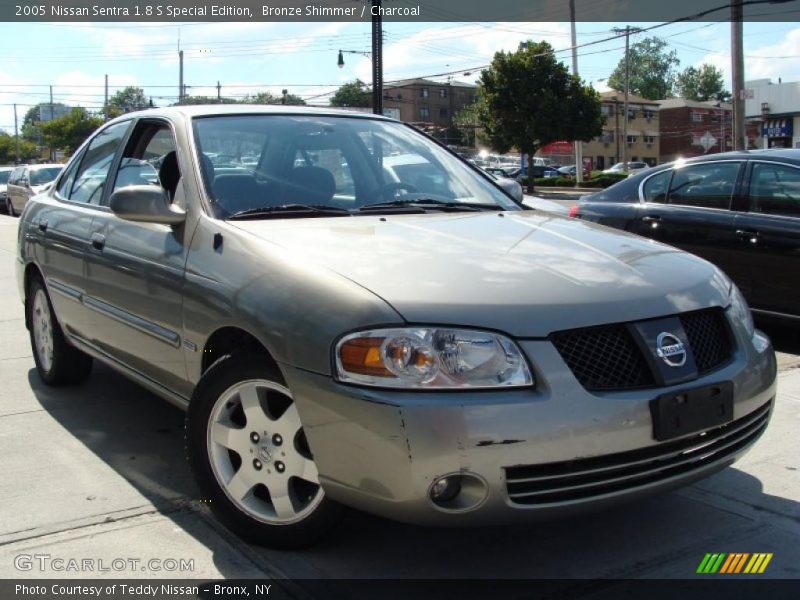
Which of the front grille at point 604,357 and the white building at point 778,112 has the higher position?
the white building at point 778,112

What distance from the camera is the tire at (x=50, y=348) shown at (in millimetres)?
5152

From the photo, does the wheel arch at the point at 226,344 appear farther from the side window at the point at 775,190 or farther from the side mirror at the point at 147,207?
the side window at the point at 775,190

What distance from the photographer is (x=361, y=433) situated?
101 inches

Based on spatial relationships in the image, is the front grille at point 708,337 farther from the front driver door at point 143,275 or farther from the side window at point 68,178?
the side window at point 68,178

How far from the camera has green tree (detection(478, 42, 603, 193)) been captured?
44.9 meters

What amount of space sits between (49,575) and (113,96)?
114 metres

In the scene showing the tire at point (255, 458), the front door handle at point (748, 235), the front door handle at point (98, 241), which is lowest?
the tire at point (255, 458)

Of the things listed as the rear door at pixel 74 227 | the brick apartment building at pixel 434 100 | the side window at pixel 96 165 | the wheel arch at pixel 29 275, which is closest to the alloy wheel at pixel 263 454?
the rear door at pixel 74 227

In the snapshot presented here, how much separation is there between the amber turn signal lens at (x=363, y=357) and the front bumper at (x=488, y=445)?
63mm

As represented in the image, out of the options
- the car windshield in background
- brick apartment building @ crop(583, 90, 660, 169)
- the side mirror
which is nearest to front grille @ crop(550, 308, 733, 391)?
the side mirror

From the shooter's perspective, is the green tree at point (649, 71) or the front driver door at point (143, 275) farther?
the green tree at point (649, 71)

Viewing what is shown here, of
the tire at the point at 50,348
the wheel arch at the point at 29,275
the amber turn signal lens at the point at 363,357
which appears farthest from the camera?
the wheel arch at the point at 29,275

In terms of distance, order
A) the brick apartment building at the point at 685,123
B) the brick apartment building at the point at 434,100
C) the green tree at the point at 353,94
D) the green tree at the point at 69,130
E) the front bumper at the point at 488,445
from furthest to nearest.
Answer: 1. the brick apartment building at the point at 434,100
2. the green tree at the point at 353,94
3. the brick apartment building at the point at 685,123
4. the green tree at the point at 69,130
5. the front bumper at the point at 488,445

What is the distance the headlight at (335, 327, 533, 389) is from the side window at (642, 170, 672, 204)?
5038mm
